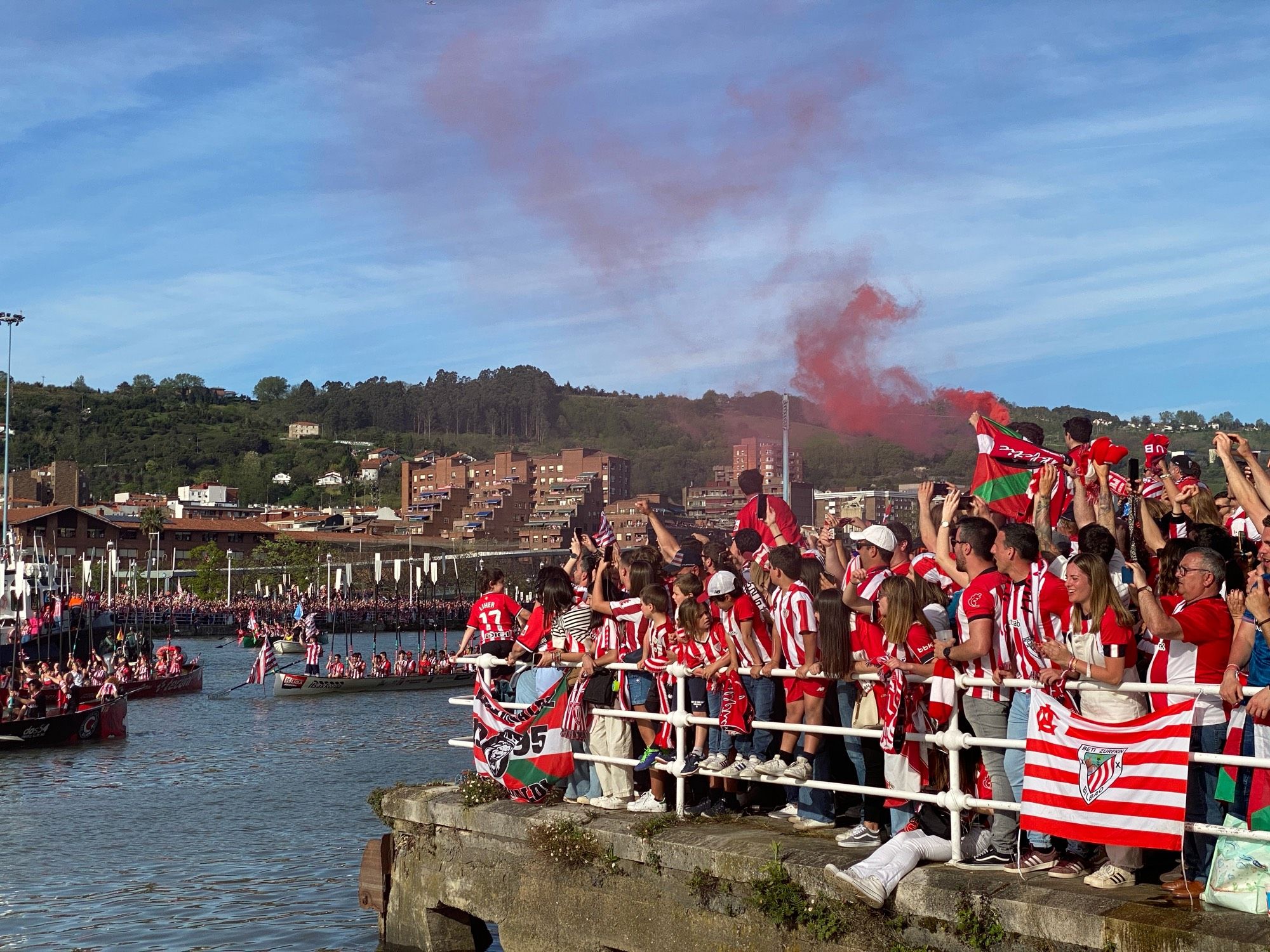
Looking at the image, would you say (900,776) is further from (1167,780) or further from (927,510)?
(927,510)

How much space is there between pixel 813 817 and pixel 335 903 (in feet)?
30.6

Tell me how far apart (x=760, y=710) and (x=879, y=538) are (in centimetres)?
142

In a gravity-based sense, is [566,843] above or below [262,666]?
above

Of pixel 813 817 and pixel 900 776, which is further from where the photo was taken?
pixel 813 817

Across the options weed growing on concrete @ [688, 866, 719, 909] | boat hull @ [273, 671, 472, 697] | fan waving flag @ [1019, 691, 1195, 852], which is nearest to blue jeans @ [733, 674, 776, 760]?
weed growing on concrete @ [688, 866, 719, 909]

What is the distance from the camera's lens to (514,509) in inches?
7869

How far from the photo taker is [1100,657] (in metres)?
7.03

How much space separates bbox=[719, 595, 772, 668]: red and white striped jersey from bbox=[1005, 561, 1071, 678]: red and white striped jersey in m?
2.18

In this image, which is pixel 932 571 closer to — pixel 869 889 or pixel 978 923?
pixel 869 889

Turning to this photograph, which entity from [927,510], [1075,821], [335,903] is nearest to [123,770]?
[335,903]

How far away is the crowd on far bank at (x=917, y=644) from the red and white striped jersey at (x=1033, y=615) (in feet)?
0.03

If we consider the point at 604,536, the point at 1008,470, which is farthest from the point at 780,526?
the point at 604,536

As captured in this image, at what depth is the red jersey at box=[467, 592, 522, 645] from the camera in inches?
494

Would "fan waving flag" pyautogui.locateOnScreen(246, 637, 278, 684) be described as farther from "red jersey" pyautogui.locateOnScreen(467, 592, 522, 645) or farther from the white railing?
the white railing
